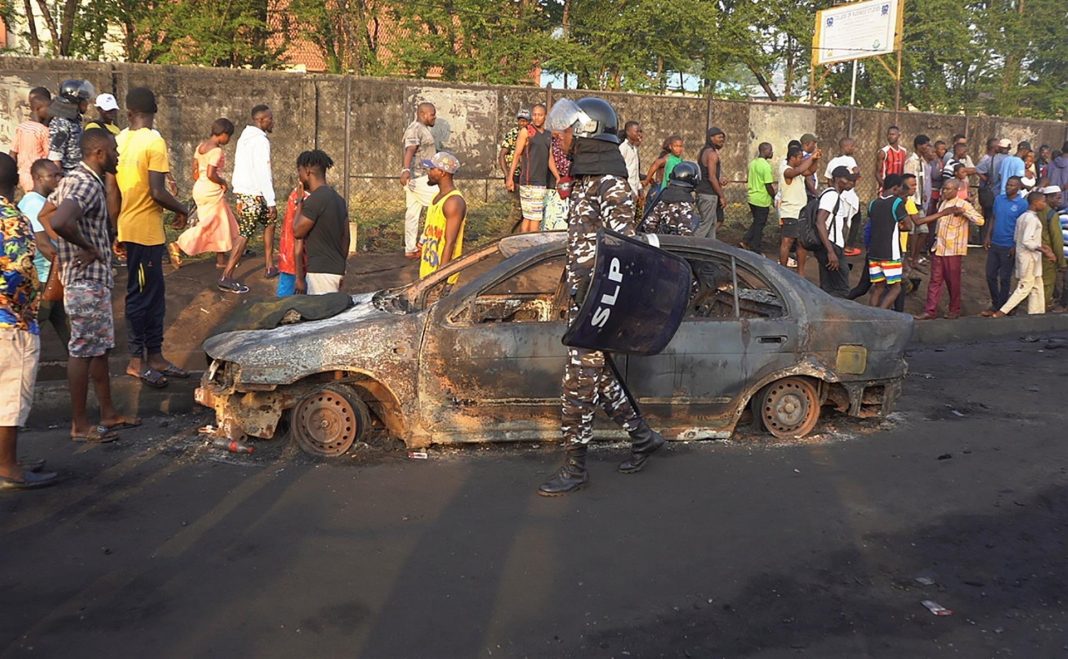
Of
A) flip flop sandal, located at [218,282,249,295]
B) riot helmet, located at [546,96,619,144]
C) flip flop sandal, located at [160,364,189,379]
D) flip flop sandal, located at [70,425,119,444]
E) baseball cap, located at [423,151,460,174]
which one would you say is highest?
riot helmet, located at [546,96,619,144]

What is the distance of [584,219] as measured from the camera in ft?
19.1

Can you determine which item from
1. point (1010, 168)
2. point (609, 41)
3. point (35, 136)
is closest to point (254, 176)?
point (35, 136)

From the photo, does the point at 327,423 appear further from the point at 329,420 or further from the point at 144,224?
the point at 144,224

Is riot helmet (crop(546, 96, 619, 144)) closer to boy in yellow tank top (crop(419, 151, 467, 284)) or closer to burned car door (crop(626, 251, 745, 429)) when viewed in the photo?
burned car door (crop(626, 251, 745, 429))

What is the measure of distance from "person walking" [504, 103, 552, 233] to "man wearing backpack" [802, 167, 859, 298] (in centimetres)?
298

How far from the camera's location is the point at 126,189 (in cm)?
757

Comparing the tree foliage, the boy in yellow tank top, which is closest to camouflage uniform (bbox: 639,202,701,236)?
the boy in yellow tank top

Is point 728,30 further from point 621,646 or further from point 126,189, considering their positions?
point 621,646

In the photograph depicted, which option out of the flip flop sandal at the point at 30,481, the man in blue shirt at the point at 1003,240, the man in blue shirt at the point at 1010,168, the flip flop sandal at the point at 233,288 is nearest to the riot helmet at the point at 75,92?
the flip flop sandal at the point at 233,288

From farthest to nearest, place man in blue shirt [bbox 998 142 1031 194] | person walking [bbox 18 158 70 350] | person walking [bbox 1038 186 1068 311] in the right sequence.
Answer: man in blue shirt [bbox 998 142 1031 194] → person walking [bbox 1038 186 1068 311] → person walking [bbox 18 158 70 350]

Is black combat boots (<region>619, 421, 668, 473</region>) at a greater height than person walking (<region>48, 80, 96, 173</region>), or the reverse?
person walking (<region>48, 80, 96, 173</region>)

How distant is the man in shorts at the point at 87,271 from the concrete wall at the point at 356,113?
6.68m

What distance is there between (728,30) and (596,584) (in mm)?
23071

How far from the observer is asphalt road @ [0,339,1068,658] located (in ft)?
13.6
